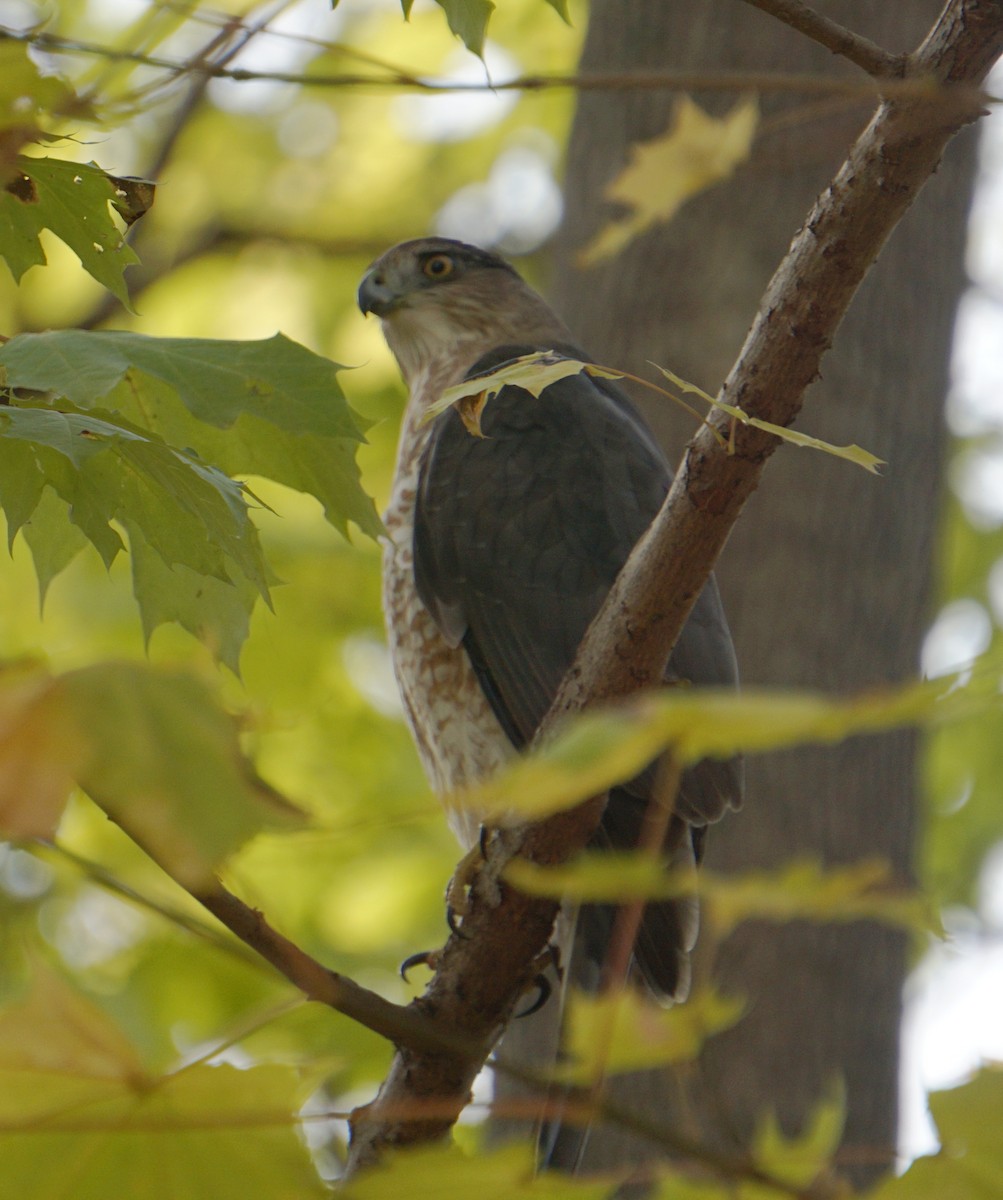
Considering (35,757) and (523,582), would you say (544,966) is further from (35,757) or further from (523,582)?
(35,757)

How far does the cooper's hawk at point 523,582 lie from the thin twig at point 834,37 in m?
1.39

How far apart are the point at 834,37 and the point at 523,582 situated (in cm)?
166

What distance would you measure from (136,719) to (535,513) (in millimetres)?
2216

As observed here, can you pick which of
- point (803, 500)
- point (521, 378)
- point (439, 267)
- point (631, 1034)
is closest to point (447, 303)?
point (439, 267)

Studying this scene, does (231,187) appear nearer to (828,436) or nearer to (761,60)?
(761,60)

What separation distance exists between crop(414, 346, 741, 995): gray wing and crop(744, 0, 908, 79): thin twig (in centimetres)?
139

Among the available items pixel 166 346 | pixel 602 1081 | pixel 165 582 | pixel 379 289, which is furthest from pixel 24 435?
pixel 379 289

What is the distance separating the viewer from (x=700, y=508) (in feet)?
6.52

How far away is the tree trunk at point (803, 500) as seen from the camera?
364 centimetres

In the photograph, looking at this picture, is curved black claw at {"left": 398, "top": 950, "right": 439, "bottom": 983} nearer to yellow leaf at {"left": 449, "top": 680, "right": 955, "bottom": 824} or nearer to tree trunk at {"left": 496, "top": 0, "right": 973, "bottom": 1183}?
tree trunk at {"left": 496, "top": 0, "right": 973, "bottom": 1183}

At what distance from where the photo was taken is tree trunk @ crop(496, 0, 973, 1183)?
364 cm

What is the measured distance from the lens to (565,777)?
859 millimetres

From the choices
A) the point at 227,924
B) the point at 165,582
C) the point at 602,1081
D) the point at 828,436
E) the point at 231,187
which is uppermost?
the point at 231,187

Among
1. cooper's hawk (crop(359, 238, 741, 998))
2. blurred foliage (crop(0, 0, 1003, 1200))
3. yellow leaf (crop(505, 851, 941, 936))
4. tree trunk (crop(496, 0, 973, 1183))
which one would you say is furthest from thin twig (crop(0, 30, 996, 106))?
tree trunk (crop(496, 0, 973, 1183))
